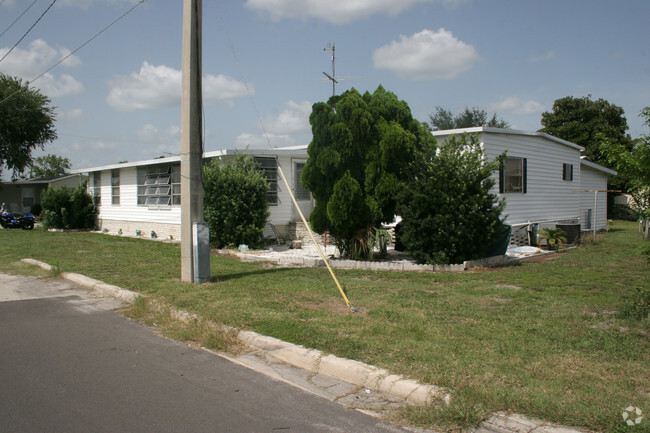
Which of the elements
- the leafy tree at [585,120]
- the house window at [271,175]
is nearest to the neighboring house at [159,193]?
the house window at [271,175]

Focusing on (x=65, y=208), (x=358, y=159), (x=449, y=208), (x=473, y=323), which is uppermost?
(x=358, y=159)

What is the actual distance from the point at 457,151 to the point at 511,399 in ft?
26.8

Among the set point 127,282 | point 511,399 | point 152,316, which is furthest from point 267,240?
point 511,399

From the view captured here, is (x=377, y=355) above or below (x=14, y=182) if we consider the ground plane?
below

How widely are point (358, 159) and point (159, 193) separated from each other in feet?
38.8

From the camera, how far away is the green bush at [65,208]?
2569 centimetres

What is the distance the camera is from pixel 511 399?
412 centimetres

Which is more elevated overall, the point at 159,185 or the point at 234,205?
the point at 159,185

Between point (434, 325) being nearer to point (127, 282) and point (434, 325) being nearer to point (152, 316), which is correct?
point (152, 316)

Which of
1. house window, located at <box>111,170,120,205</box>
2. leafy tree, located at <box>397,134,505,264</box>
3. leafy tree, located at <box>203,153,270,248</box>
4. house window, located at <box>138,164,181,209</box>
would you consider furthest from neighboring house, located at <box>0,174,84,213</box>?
leafy tree, located at <box>397,134,505,264</box>

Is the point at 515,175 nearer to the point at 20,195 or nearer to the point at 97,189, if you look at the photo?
the point at 97,189

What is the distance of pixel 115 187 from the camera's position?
25109 mm

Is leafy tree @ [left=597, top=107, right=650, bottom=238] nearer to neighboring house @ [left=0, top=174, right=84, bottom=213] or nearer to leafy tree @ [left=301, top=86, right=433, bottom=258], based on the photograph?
leafy tree @ [left=301, top=86, right=433, bottom=258]

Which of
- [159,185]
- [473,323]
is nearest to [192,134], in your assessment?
[473,323]
